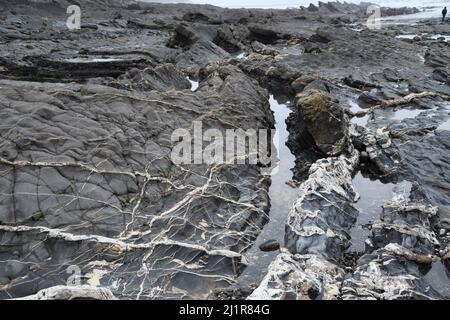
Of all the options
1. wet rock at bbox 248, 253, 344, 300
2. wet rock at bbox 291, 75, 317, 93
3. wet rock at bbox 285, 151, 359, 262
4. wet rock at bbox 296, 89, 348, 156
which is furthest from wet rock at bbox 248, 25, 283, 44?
wet rock at bbox 248, 253, 344, 300

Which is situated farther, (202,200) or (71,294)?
(202,200)

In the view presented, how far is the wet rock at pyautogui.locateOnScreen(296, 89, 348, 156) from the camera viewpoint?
16.5 meters

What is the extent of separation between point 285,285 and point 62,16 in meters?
55.9

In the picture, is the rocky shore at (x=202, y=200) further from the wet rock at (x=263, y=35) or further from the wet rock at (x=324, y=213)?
the wet rock at (x=263, y=35)

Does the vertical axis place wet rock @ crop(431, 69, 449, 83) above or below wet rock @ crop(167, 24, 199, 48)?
below

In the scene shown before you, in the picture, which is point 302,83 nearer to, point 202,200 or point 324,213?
point 324,213

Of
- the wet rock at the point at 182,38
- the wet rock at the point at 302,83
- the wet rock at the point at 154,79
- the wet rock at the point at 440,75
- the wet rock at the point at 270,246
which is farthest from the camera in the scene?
the wet rock at the point at 182,38

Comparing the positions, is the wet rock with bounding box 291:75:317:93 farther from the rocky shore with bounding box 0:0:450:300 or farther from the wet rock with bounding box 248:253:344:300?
the wet rock with bounding box 248:253:344:300

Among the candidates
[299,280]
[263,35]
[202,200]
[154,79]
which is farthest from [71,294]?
[263,35]

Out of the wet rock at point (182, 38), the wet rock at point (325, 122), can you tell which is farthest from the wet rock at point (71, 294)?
the wet rock at point (182, 38)

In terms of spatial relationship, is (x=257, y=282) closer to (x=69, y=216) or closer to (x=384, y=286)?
(x=384, y=286)

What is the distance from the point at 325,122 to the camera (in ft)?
55.3

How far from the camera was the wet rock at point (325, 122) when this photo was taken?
16484 mm
